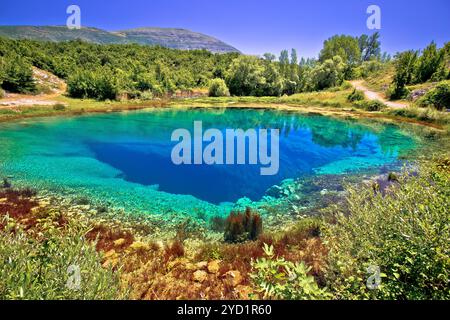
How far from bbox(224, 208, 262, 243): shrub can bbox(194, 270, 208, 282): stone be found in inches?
106

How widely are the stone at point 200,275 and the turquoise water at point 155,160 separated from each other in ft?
18.3

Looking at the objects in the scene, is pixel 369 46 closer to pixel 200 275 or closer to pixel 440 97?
pixel 440 97

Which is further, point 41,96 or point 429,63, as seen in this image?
point 41,96

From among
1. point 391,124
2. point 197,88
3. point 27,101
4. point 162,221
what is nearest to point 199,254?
point 162,221

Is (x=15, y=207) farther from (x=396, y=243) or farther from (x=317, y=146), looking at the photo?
(x=317, y=146)

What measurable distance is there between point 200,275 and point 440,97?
47270 millimetres

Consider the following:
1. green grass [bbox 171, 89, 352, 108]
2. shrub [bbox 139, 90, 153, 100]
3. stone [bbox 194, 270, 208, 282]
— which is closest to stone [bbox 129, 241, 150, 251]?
stone [bbox 194, 270, 208, 282]

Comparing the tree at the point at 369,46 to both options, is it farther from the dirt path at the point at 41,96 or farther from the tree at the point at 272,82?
the dirt path at the point at 41,96

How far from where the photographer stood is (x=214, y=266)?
7.88m

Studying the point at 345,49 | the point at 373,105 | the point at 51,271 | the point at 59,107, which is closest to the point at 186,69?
the point at 345,49

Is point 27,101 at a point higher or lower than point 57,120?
higher
